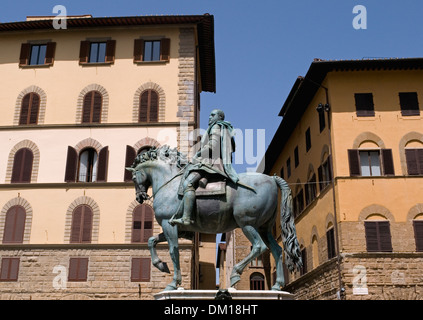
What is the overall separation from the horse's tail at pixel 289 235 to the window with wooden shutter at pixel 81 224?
1871cm

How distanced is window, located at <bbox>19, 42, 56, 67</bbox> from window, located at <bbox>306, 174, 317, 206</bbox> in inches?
624

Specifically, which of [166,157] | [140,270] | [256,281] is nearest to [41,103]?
[140,270]

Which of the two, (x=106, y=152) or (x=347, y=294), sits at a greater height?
(x=106, y=152)

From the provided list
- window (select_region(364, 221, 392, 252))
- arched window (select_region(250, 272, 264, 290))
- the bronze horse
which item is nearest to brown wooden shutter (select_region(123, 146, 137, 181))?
window (select_region(364, 221, 392, 252))

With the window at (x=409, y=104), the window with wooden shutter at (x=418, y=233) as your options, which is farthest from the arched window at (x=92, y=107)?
the window with wooden shutter at (x=418, y=233)

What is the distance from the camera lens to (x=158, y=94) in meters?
29.0

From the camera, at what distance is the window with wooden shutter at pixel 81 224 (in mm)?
26641

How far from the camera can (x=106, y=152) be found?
2798 centimetres

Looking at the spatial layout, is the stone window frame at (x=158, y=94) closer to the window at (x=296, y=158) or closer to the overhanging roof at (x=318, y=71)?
the overhanging roof at (x=318, y=71)

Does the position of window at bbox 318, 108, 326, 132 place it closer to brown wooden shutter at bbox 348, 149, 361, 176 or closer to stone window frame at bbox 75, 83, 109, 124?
brown wooden shutter at bbox 348, 149, 361, 176
